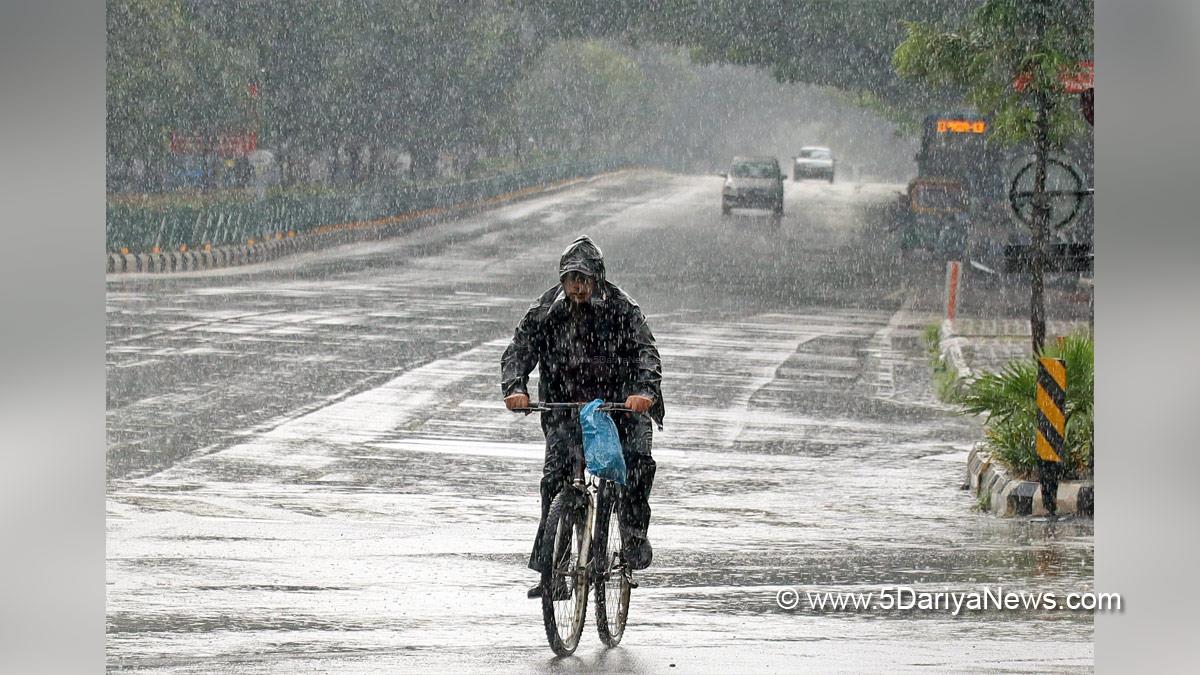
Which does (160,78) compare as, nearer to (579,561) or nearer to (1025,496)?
(1025,496)

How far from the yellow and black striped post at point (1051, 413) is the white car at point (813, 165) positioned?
57.6m

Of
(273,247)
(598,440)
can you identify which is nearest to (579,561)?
(598,440)

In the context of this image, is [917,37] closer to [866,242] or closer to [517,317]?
[517,317]

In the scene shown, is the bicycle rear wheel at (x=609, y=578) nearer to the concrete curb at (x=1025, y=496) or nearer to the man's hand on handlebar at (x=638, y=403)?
the man's hand on handlebar at (x=638, y=403)

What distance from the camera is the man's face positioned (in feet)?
25.7

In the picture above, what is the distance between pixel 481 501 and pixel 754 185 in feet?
123

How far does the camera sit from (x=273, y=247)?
37469mm

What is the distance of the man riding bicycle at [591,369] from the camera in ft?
26.2

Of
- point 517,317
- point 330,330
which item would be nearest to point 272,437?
point 330,330

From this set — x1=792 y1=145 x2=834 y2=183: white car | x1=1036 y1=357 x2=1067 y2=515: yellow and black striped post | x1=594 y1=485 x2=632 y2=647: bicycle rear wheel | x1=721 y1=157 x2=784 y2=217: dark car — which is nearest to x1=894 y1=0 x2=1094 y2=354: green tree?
x1=1036 y1=357 x2=1067 y2=515: yellow and black striped post

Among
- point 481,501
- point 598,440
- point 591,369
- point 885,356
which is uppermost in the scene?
point 591,369

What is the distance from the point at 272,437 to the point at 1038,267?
6464 mm
